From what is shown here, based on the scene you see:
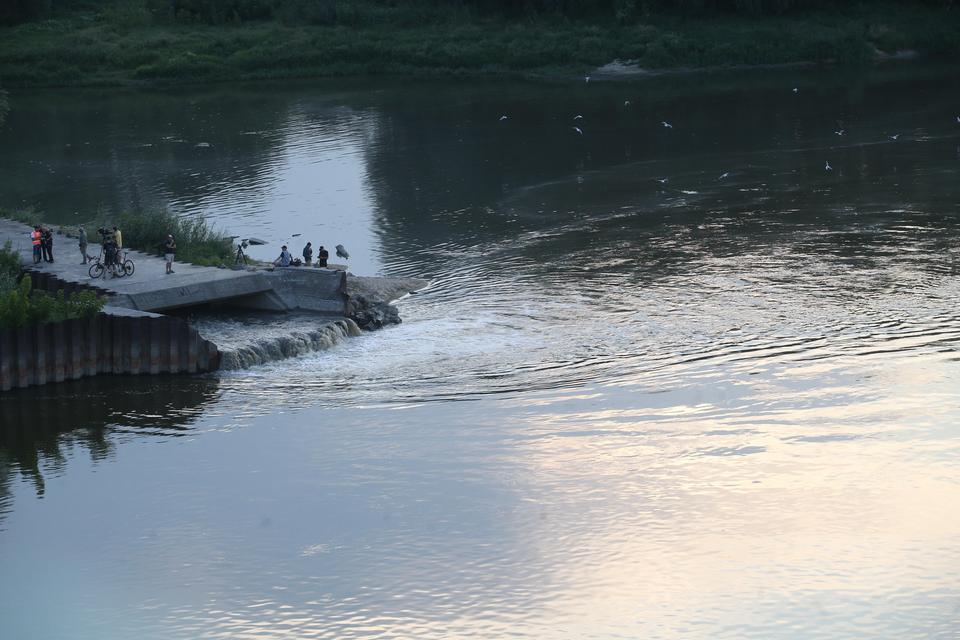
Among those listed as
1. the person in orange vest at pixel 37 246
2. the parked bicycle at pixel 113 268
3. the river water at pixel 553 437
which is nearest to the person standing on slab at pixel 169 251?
the parked bicycle at pixel 113 268

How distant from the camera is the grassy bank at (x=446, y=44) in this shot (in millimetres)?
106750

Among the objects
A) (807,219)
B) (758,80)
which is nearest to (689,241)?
(807,219)

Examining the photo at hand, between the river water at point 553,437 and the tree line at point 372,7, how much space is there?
46.3 m

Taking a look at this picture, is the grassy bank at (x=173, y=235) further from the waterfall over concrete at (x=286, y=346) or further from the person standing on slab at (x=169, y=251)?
the waterfall over concrete at (x=286, y=346)

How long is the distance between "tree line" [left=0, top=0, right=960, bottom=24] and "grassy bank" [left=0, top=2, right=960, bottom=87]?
0.98 m

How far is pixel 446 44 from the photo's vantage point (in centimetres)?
11219

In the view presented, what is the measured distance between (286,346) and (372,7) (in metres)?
84.2

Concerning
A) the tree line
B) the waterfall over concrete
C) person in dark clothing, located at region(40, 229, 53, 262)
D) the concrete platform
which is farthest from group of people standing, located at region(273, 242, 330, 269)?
the tree line

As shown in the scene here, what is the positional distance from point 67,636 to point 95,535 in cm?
464

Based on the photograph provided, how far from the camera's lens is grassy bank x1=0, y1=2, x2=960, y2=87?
107 meters

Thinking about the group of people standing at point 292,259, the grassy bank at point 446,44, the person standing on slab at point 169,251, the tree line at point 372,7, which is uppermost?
the tree line at point 372,7

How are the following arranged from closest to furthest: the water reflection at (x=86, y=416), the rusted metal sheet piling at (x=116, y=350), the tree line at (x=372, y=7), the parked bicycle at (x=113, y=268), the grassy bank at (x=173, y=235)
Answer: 1. the water reflection at (x=86, y=416)
2. the rusted metal sheet piling at (x=116, y=350)
3. the parked bicycle at (x=113, y=268)
4. the grassy bank at (x=173, y=235)
5. the tree line at (x=372, y=7)

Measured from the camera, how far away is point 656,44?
106062 mm

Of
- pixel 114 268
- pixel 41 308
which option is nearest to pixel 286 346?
pixel 41 308
